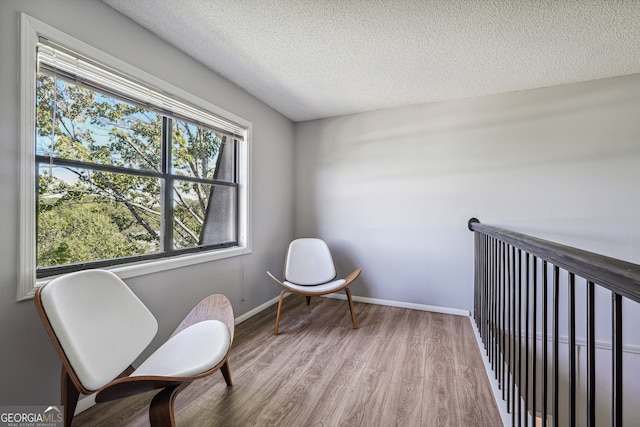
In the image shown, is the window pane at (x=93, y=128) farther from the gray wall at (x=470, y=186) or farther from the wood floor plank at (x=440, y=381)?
the wood floor plank at (x=440, y=381)

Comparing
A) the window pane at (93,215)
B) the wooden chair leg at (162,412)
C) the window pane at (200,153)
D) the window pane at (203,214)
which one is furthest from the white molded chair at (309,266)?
the wooden chair leg at (162,412)

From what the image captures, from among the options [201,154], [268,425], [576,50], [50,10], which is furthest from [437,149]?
[50,10]

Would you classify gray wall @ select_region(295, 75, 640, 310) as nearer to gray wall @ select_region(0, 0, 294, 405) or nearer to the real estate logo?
gray wall @ select_region(0, 0, 294, 405)

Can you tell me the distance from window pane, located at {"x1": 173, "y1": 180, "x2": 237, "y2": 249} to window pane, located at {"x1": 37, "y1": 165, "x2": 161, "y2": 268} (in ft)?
0.58

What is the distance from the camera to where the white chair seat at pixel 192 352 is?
1.18 m

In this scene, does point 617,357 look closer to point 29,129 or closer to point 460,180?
point 29,129

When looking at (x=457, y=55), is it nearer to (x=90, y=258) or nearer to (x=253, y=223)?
(x=253, y=223)

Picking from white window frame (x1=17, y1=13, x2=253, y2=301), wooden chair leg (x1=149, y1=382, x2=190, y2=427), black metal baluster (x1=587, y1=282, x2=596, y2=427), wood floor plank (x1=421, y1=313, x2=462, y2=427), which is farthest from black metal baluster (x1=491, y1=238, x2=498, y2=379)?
white window frame (x1=17, y1=13, x2=253, y2=301)

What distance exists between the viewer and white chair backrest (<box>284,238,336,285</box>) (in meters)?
2.79

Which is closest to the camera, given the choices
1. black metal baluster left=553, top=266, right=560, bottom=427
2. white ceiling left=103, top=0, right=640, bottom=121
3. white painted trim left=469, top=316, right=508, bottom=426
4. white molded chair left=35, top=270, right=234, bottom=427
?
black metal baluster left=553, top=266, right=560, bottom=427

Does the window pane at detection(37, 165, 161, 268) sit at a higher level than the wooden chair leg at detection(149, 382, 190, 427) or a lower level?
higher

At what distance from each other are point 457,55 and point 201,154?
2.23 meters

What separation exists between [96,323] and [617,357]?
6.01 feet

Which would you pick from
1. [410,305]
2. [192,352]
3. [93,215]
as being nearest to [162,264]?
[93,215]
